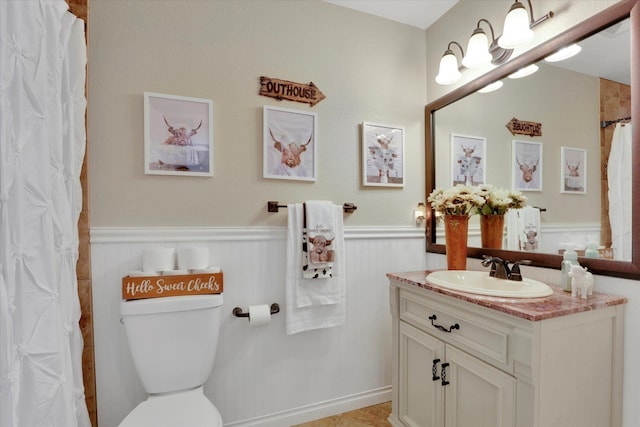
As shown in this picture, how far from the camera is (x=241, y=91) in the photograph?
165 centimetres

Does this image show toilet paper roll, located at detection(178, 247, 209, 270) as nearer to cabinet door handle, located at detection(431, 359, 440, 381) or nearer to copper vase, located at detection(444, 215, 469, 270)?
cabinet door handle, located at detection(431, 359, 440, 381)

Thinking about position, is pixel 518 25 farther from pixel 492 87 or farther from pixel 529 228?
pixel 529 228

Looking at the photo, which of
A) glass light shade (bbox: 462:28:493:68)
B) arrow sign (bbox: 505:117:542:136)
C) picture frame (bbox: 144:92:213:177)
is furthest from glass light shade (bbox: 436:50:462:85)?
picture frame (bbox: 144:92:213:177)

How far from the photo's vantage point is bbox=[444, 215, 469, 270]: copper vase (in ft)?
5.40

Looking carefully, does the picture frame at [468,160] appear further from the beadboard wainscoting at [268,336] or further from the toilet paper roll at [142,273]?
the toilet paper roll at [142,273]

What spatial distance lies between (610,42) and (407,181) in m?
1.13

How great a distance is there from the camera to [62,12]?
3.48 feet

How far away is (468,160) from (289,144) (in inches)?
42.4

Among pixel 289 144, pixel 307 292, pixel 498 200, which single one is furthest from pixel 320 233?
pixel 498 200

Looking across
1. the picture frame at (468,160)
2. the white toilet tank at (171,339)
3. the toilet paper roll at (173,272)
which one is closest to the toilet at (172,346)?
the white toilet tank at (171,339)

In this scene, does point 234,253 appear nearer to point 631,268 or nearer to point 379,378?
point 379,378

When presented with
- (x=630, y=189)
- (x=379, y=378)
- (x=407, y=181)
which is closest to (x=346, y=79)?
(x=407, y=181)

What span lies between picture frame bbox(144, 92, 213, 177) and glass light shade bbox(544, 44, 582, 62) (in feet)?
5.46

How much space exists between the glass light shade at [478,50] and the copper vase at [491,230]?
848mm
